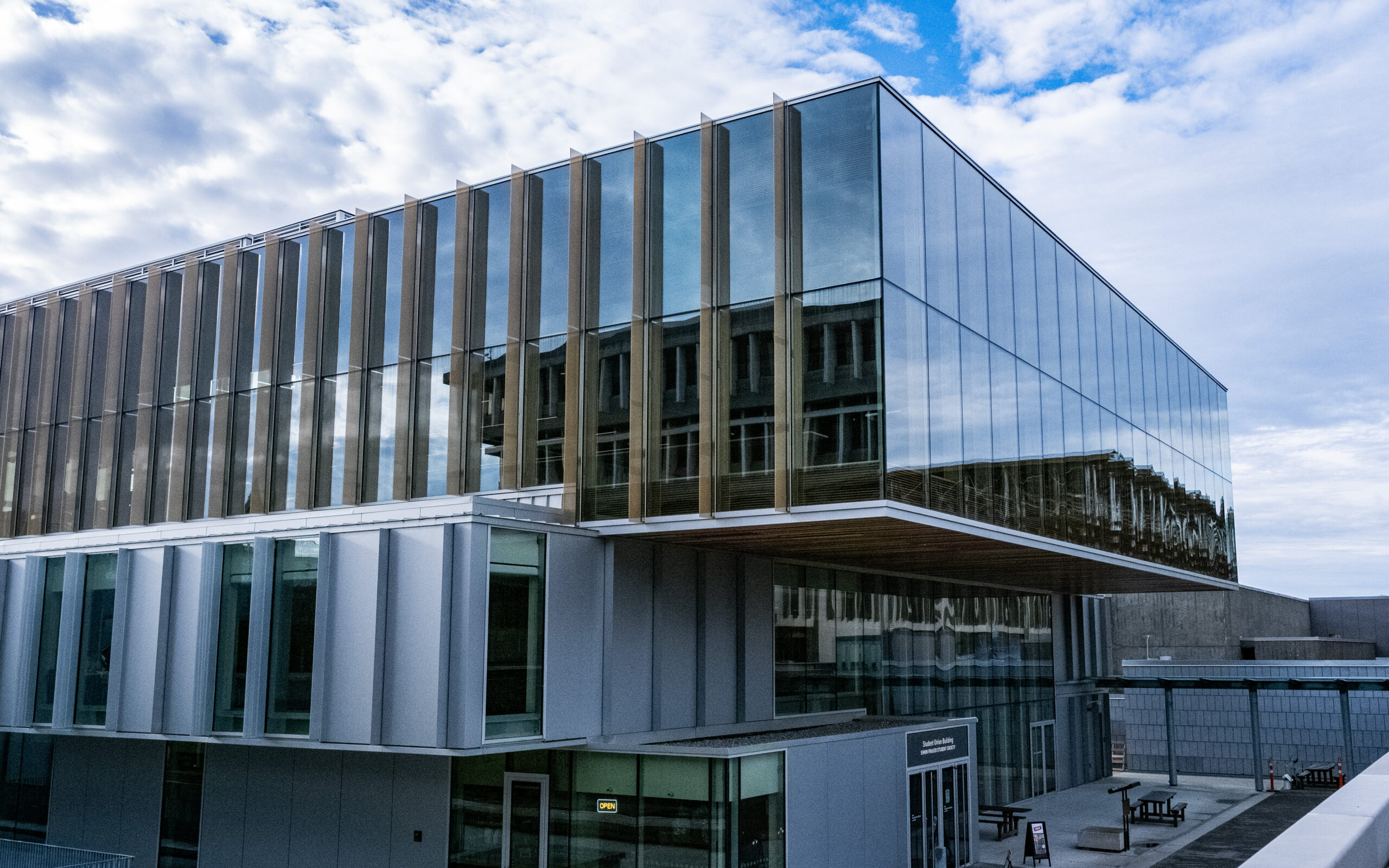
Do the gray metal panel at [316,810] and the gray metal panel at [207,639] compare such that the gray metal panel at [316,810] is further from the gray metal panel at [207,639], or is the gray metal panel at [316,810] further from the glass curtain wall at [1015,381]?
the glass curtain wall at [1015,381]

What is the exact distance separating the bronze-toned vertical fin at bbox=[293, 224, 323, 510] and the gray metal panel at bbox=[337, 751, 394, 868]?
6439 mm

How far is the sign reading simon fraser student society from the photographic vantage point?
23.2 m

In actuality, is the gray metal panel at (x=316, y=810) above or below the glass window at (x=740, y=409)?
below

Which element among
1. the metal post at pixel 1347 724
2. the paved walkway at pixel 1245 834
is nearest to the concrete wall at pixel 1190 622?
the metal post at pixel 1347 724

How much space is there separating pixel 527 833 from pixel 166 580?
314 inches

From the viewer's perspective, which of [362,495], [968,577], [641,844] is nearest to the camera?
[641,844]

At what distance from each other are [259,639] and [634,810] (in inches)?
272

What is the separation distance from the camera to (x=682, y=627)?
71.8 ft

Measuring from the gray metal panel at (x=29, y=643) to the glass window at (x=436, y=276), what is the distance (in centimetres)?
893

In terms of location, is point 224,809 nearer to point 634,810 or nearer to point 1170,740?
point 634,810

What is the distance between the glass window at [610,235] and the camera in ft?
69.9

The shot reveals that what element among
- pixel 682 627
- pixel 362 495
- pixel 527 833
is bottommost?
pixel 527 833

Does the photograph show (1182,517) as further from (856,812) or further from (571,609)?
(571,609)

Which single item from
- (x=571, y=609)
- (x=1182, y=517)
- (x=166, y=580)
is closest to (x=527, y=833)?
(x=571, y=609)
